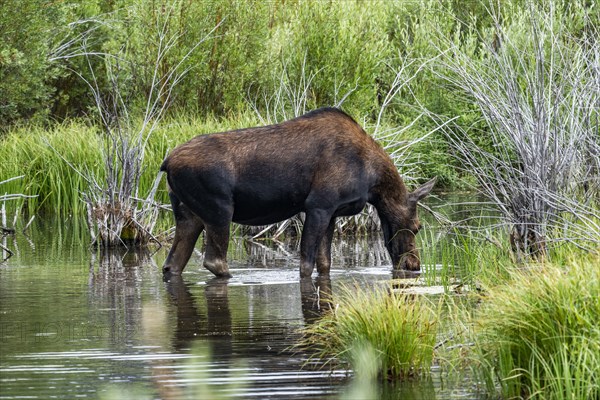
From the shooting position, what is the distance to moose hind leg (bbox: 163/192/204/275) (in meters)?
Result: 12.9

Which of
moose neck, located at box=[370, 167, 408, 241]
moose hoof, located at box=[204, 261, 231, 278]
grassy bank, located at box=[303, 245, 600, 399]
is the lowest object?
grassy bank, located at box=[303, 245, 600, 399]

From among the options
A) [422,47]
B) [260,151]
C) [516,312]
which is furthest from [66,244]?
[422,47]

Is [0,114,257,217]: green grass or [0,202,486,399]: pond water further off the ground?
[0,114,257,217]: green grass

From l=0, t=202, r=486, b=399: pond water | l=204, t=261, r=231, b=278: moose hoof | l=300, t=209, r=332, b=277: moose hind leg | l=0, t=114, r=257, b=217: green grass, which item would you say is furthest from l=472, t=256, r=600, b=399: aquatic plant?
l=0, t=114, r=257, b=217: green grass

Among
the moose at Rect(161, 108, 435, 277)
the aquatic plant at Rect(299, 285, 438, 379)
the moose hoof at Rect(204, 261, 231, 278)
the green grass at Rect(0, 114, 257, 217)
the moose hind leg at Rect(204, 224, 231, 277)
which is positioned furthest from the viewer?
the green grass at Rect(0, 114, 257, 217)

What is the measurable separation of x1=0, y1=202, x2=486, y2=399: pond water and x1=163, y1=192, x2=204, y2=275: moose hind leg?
201 millimetres

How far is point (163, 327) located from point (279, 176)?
348cm

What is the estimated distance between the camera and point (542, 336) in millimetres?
6711

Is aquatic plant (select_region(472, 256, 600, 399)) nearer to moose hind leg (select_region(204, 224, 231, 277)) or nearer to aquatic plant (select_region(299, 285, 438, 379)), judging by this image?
aquatic plant (select_region(299, 285, 438, 379))

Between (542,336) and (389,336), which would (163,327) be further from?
(542,336)

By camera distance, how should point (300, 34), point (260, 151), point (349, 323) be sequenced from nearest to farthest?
point (349, 323) → point (260, 151) → point (300, 34)

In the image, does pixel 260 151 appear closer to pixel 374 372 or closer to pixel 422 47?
pixel 374 372

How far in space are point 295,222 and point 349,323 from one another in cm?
1053

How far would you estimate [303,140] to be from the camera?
12602 millimetres
